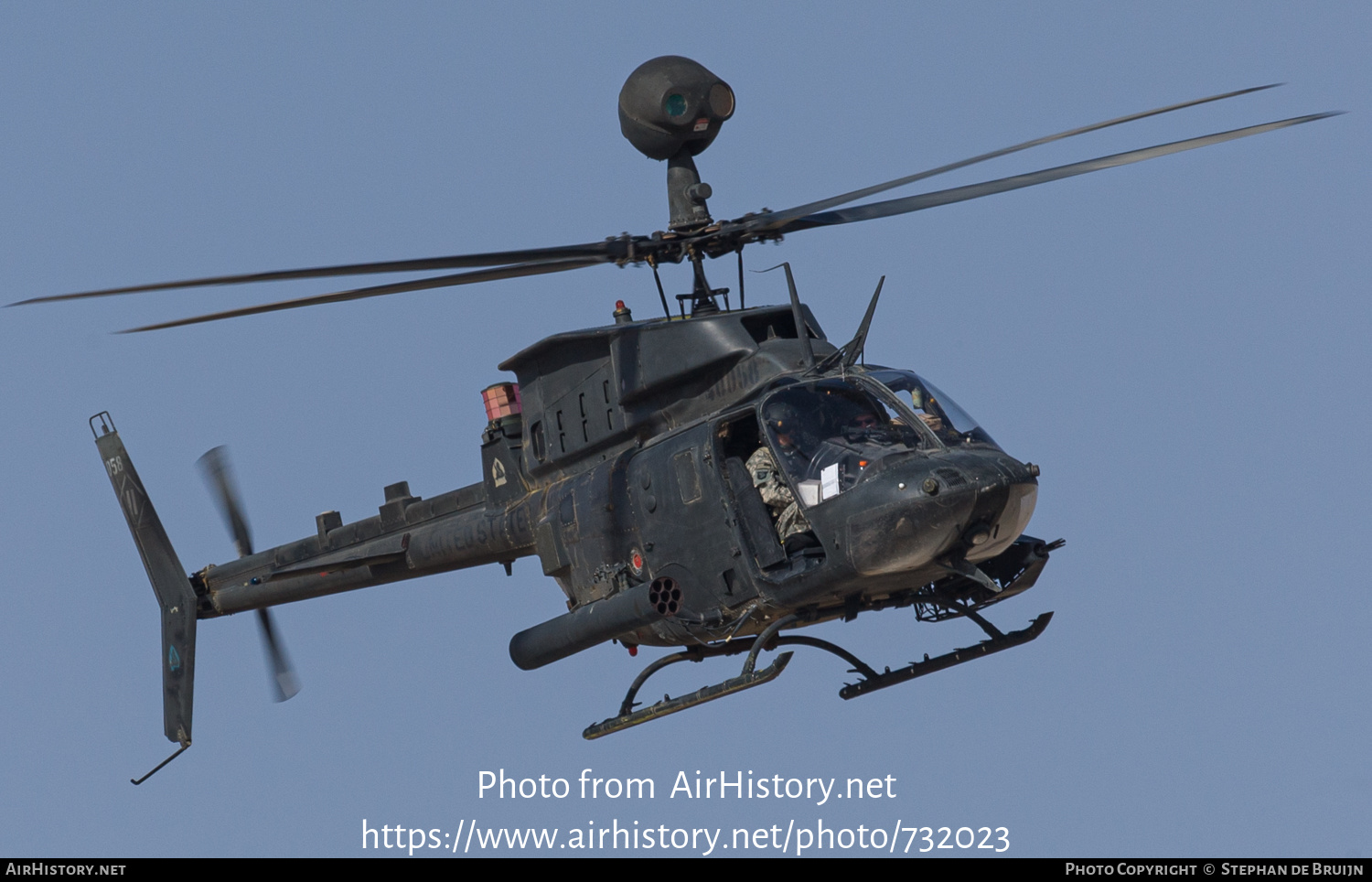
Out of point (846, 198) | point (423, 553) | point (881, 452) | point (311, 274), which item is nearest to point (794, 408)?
point (881, 452)

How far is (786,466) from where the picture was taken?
14875mm

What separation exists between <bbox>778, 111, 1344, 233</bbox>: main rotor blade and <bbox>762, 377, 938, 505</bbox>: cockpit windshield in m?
1.66

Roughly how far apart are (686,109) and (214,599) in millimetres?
8748

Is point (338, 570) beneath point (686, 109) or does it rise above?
beneath

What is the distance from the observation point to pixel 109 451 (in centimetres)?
2162

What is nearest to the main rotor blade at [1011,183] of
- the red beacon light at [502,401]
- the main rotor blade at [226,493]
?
the red beacon light at [502,401]

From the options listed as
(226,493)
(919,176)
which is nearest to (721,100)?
(919,176)

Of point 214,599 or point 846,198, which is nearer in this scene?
point 846,198

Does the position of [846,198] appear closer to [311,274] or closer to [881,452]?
[881,452]

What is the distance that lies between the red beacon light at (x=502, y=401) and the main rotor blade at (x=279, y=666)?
487 centimetres

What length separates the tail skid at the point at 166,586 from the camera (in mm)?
20969

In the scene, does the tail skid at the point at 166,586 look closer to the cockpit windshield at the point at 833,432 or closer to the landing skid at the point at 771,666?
the landing skid at the point at 771,666

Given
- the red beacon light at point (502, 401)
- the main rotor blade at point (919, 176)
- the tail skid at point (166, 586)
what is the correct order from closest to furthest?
the main rotor blade at point (919, 176)
the red beacon light at point (502, 401)
the tail skid at point (166, 586)

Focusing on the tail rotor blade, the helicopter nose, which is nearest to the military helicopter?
the helicopter nose
